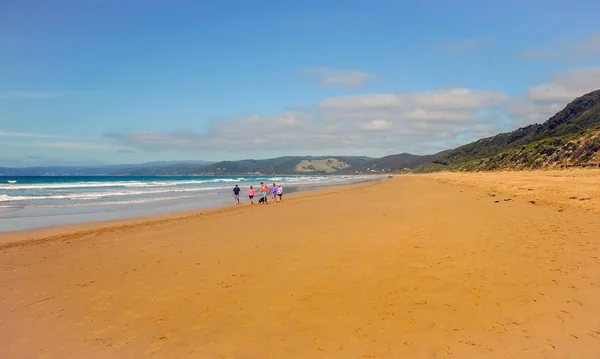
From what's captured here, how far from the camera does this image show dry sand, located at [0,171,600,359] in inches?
215

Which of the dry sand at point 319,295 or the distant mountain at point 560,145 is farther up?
the distant mountain at point 560,145

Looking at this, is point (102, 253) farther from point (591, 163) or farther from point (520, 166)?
point (520, 166)

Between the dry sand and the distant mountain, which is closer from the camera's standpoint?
the dry sand

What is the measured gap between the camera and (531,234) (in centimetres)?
1219

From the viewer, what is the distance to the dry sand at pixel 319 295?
5.45 metres

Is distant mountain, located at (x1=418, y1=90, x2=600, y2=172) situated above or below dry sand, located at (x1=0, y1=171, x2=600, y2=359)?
above

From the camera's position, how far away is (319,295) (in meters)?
7.51

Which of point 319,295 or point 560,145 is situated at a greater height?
point 560,145

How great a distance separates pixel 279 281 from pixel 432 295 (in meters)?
3.35

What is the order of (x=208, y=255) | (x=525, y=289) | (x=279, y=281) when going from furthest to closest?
(x=208, y=255) → (x=279, y=281) → (x=525, y=289)

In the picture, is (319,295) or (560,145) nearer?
(319,295)

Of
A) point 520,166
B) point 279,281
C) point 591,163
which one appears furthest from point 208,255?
point 520,166

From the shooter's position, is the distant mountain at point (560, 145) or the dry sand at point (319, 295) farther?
the distant mountain at point (560, 145)

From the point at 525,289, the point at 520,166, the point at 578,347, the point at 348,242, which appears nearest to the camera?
the point at 578,347
